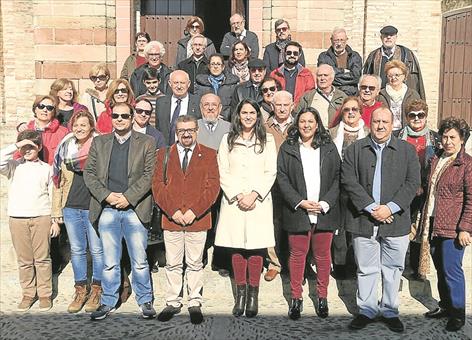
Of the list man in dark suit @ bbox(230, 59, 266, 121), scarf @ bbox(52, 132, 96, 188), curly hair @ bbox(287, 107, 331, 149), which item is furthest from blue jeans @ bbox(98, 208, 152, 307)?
man in dark suit @ bbox(230, 59, 266, 121)

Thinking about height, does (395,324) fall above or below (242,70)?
below

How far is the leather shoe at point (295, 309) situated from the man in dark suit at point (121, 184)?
5.08 ft

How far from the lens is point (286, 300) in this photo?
230 inches

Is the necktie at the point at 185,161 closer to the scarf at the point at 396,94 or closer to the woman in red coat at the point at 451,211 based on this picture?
the woman in red coat at the point at 451,211

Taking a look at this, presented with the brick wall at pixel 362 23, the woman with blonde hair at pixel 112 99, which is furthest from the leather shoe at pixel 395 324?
the brick wall at pixel 362 23

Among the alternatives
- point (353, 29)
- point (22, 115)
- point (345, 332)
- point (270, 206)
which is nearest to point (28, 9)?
point (22, 115)

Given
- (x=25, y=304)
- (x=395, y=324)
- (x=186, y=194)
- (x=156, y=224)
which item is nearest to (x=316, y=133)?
(x=186, y=194)

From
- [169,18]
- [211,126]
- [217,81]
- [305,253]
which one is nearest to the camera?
[305,253]

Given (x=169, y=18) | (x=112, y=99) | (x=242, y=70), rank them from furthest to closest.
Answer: (x=169, y=18) → (x=242, y=70) → (x=112, y=99)

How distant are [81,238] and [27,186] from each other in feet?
2.36

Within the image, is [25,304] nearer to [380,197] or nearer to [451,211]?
[380,197]

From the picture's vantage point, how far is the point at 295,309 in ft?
17.7

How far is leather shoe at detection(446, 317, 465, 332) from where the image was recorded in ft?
16.9

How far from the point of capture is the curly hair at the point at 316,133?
5125 millimetres
